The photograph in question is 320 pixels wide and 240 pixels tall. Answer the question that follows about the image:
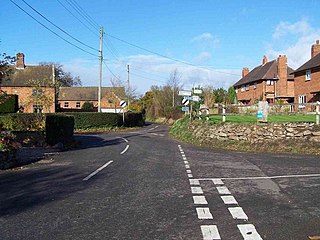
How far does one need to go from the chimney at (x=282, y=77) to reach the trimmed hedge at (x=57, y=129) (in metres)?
35.7

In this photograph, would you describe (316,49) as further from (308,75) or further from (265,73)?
(265,73)

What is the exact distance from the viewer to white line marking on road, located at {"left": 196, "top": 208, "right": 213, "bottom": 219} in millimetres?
5801

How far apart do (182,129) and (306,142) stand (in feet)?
39.7

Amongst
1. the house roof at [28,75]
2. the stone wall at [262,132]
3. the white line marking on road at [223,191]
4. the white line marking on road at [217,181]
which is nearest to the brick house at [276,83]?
the stone wall at [262,132]

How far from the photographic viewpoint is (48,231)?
16.9ft

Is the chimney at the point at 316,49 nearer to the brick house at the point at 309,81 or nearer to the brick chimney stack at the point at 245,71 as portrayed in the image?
the brick house at the point at 309,81

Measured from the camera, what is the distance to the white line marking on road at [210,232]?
4.82m

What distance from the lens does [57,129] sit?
20.1m

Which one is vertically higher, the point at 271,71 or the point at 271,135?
the point at 271,71

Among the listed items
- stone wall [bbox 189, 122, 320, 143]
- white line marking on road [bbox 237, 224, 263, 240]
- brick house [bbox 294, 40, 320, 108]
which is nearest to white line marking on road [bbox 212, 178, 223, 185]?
white line marking on road [bbox 237, 224, 263, 240]

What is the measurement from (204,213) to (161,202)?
3.65 ft

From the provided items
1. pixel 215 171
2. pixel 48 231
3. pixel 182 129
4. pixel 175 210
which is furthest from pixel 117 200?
pixel 182 129

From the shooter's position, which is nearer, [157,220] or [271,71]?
[157,220]

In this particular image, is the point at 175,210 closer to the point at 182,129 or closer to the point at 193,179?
the point at 193,179
